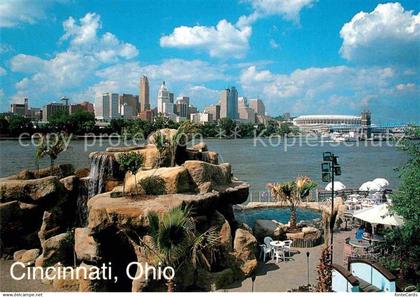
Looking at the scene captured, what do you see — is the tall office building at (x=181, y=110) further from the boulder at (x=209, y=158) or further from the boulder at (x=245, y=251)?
the boulder at (x=245, y=251)

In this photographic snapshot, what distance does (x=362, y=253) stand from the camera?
714 cm

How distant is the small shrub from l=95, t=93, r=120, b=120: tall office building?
50.9 feet

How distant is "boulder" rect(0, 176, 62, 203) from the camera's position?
26.2 feet

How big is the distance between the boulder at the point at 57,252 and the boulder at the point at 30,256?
0.41 metres

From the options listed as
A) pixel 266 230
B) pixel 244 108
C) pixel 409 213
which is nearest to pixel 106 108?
pixel 244 108

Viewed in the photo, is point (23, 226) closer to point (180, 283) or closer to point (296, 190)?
point (180, 283)

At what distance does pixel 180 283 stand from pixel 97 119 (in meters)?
23.1

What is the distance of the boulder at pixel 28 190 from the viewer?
798 centimetres

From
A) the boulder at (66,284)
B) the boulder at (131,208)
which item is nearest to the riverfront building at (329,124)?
the boulder at (131,208)

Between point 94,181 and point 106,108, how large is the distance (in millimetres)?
17051

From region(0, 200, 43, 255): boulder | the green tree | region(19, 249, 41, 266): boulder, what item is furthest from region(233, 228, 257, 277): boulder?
region(0, 200, 43, 255): boulder

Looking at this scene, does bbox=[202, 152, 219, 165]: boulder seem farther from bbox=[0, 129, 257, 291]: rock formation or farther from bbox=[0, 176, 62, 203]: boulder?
bbox=[0, 176, 62, 203]: boulder

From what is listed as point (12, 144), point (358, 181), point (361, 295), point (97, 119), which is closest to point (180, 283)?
point (361, 295)

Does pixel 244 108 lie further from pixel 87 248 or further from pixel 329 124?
pixel 329 124
